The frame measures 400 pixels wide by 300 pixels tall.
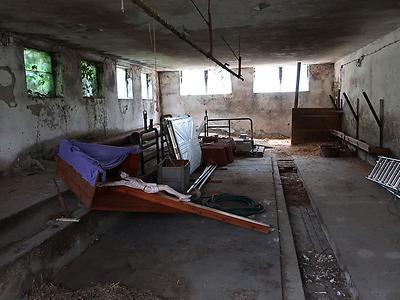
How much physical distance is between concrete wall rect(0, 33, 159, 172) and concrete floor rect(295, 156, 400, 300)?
16.0 feet

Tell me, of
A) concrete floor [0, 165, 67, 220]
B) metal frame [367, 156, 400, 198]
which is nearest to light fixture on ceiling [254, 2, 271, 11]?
metal frame [367, 156, 400, 198]

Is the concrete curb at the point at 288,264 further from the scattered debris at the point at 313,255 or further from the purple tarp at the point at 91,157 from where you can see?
the purple tarp at the point at 91,157

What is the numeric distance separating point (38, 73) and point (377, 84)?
6820 mm

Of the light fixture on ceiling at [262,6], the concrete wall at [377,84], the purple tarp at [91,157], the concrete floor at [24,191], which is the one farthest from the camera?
the concrete wall at [377,84]

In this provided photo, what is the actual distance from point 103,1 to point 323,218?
3.67 metres

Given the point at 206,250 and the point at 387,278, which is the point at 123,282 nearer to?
the point at 206,250

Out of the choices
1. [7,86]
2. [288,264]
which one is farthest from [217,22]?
[288,264]

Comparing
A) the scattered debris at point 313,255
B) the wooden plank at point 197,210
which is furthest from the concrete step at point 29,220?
the scattered debris at point 313,255

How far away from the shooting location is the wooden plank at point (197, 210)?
3.74 meters

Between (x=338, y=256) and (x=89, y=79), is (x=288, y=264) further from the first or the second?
(x=89, y=79)

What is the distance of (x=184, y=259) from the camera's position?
3268 millimetres

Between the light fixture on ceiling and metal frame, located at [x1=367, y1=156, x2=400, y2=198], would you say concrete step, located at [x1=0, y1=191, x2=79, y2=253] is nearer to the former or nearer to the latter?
the light fixture on ceiling

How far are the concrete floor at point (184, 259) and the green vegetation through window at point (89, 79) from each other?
15.6ft

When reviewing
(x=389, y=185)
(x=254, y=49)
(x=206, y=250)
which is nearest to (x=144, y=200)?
(x=206, y=250)
